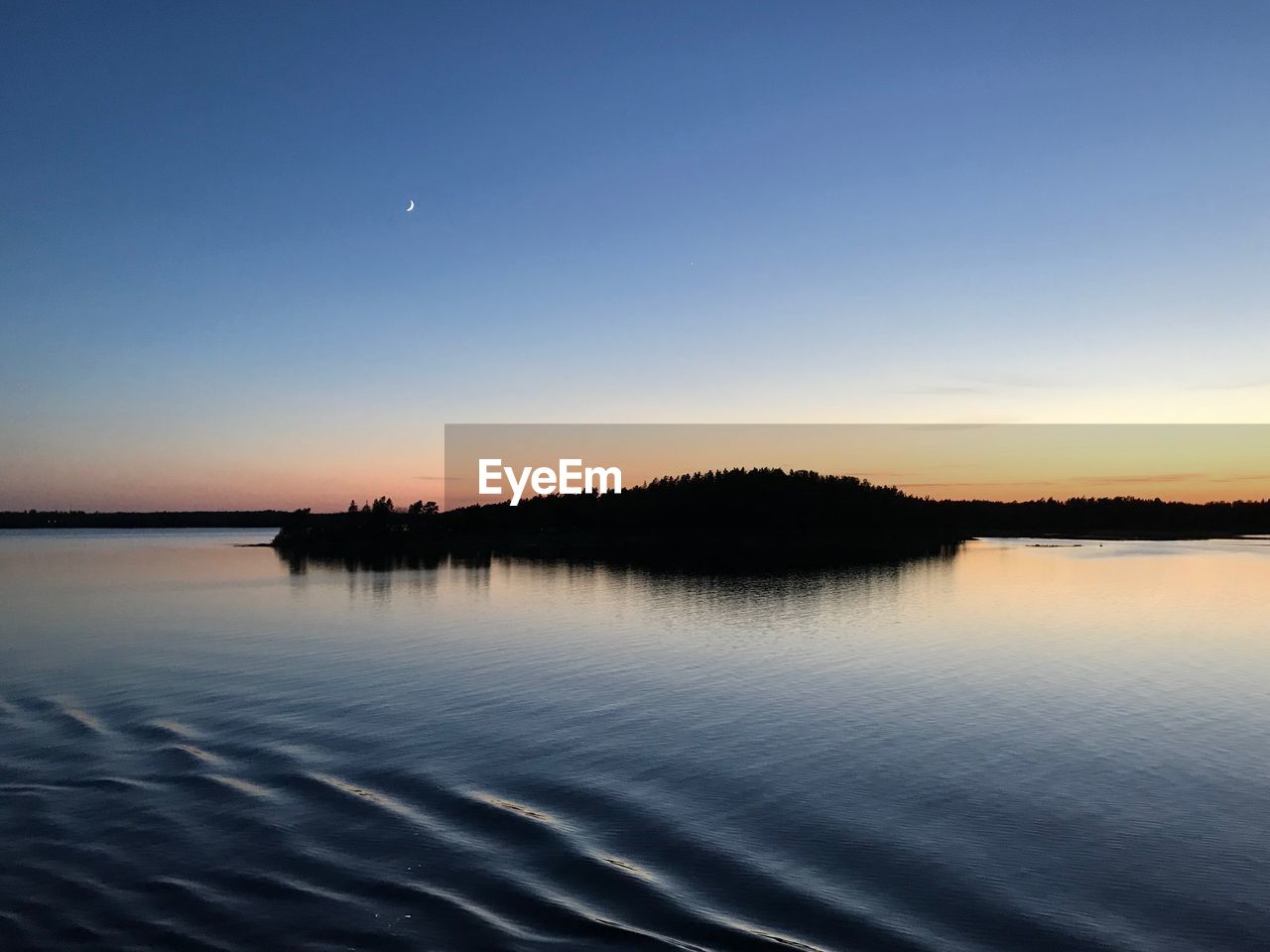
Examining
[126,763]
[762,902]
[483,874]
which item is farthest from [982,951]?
[126,763]

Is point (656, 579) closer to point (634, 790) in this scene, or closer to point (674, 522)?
point (634, 790)

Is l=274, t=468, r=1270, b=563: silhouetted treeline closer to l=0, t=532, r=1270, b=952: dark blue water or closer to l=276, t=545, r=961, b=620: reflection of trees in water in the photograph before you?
l=276, t=545, r=961, b=620: reflection of trees in water

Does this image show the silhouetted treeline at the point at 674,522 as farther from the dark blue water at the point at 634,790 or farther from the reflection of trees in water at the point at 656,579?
the dark blue water at the point at 634,790

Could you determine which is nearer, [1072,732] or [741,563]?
[1072,732]

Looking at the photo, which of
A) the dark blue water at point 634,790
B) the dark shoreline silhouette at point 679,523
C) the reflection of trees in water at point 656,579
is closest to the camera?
the dark blue water at point 634,790

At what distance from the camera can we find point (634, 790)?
46.3 feet

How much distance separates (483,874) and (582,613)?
31018 millimetres

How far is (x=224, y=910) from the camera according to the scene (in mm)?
9234

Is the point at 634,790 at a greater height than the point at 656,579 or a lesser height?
greater

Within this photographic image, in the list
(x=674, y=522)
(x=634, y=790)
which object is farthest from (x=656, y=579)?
(x=674, y=522)

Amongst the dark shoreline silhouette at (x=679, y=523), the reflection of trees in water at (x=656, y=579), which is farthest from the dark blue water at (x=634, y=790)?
the dark shoreline silhouette at (x=679, y=523)

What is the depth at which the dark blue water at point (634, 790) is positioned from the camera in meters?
9.36

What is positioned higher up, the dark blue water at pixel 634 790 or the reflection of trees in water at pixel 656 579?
the dark blue water at pixel 634 790

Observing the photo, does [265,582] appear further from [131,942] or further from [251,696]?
[131,942]
